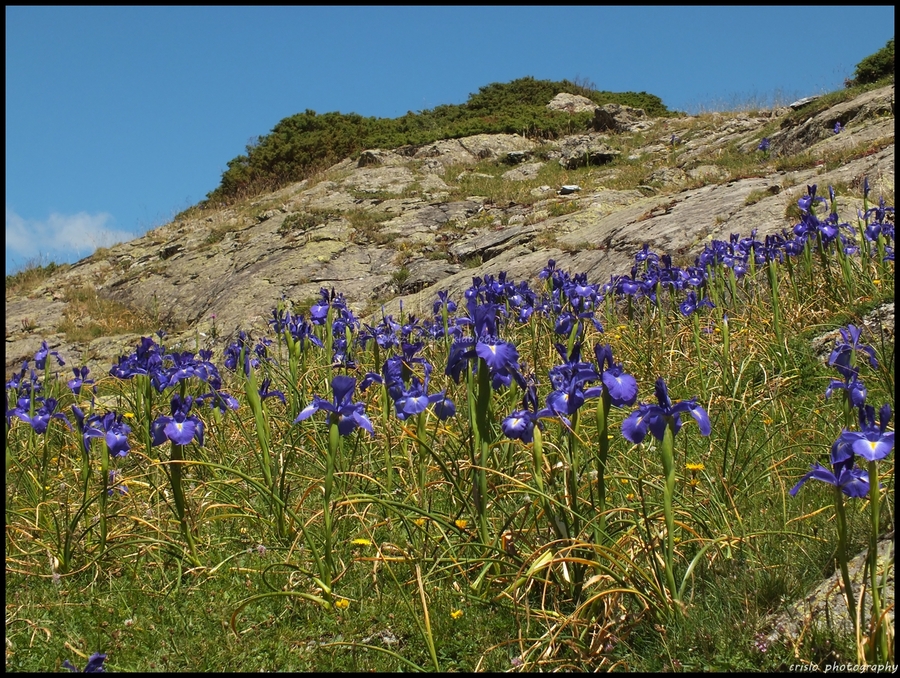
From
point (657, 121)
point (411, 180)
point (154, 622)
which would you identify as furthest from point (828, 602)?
point (657, 121)

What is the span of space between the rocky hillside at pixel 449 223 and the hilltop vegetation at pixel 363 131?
1.87 m

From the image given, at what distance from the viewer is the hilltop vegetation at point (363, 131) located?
22438 mm

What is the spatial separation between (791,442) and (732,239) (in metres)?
2.88

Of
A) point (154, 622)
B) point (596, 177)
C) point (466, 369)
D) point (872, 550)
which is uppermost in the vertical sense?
point (596, 177)

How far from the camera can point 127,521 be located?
3150mm

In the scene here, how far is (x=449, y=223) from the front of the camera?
14.2m

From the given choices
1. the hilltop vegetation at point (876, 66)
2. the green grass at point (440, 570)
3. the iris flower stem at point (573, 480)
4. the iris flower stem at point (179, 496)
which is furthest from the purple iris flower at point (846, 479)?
the hilltop vegetation at point (876, 66)

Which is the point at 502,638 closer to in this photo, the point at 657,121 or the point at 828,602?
the point at 828,602

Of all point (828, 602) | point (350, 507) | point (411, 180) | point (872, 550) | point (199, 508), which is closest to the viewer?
point (872, 550)

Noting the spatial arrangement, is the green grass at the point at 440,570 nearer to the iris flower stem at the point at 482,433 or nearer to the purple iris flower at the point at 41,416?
the iris flower stem at the point at 482,433

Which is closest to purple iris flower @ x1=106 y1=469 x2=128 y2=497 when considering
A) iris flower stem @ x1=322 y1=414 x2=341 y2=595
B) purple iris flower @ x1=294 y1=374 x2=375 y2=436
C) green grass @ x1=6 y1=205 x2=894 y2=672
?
green grass @ x1=6 y1=205 x2=894 y2=672

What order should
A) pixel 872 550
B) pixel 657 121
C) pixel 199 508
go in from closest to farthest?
pixel 872 550 < pixel 199 508 < pixel 657 121

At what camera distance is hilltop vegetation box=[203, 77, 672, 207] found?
2244 cm

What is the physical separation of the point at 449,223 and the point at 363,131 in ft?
39.3
